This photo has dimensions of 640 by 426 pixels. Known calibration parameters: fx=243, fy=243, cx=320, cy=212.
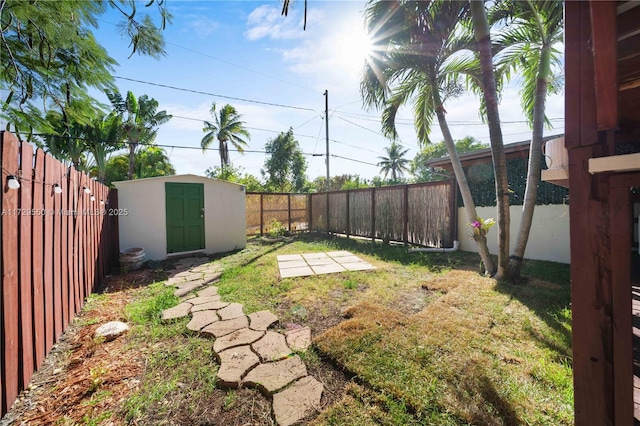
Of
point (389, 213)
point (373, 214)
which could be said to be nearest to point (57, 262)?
point (389, 213)

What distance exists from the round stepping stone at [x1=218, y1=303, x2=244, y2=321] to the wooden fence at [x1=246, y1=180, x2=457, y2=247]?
5.08 metres

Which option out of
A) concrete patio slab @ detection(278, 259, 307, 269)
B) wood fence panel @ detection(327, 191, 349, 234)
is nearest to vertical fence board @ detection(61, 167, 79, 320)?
concrete patio slab @ detection(278, 259, 307, 269)

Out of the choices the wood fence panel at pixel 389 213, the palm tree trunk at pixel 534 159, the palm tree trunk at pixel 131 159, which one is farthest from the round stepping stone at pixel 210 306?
the palm tree trunk at pixel 131 159

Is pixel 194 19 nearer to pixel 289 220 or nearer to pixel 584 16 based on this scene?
pixel 584 16

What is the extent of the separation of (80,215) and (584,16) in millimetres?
4798

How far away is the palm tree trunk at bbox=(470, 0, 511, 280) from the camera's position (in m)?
3.47

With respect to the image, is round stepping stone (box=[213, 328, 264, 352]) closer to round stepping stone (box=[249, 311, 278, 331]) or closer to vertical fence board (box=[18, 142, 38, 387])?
round stepping stone (box=[249, 311, 278, 331])

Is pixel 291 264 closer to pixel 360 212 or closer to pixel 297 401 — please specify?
pixel 297 401

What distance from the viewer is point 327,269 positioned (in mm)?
4793

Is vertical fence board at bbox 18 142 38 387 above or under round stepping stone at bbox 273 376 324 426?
above

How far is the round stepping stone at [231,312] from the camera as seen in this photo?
2836mm

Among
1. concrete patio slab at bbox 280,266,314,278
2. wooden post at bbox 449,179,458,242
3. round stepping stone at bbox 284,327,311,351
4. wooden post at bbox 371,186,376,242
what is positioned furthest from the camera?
wooden post at bbox 371,186,376,242

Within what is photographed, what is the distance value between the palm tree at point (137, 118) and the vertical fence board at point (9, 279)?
40.2 ft

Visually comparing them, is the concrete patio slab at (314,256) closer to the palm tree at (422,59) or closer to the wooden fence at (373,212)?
the wooden fence at (373,212)
